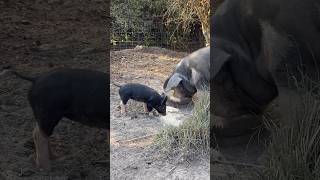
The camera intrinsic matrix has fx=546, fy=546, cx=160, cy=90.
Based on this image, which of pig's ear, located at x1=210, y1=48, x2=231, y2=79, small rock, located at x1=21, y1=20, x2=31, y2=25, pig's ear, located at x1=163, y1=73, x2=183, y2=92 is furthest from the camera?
pig's ear, located at x1=163, y1=73, x2=183, y2=92

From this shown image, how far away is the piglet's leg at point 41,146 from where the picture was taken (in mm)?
2342

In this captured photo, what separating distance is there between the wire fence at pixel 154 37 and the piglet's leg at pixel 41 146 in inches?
55.0

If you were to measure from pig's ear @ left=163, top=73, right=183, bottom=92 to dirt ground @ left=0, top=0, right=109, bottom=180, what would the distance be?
2.18 ft

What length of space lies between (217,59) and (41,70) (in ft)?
2.52

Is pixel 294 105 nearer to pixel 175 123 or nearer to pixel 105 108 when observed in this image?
pixel 105 108

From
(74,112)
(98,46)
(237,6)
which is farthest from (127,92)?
(237,6)

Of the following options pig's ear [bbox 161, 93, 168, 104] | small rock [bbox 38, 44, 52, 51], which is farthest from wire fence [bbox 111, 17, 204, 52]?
small rock [bbox 38, 44, 52, 51]

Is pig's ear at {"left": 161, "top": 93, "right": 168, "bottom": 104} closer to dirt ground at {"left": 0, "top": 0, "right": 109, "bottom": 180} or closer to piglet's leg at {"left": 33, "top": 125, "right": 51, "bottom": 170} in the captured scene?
dirt ground at {"left": 0, "top": 0, "right": 109, "bottom": 180}

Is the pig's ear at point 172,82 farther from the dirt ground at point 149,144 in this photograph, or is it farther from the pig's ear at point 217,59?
the pig's ear at point 217,59

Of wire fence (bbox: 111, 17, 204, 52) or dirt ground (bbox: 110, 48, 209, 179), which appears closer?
dirt ground (bbox: 110, 48, 209, 179)

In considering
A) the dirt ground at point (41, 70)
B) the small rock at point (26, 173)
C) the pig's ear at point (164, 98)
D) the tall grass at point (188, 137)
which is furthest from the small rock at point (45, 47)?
the pig's ear at point (164, 98)

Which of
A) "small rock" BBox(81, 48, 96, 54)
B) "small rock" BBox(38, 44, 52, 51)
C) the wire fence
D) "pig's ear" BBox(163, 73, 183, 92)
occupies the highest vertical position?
"small rock" BBox(38, 44, 52, 51)

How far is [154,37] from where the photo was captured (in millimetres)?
3877

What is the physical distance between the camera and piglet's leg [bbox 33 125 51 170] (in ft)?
7.68
